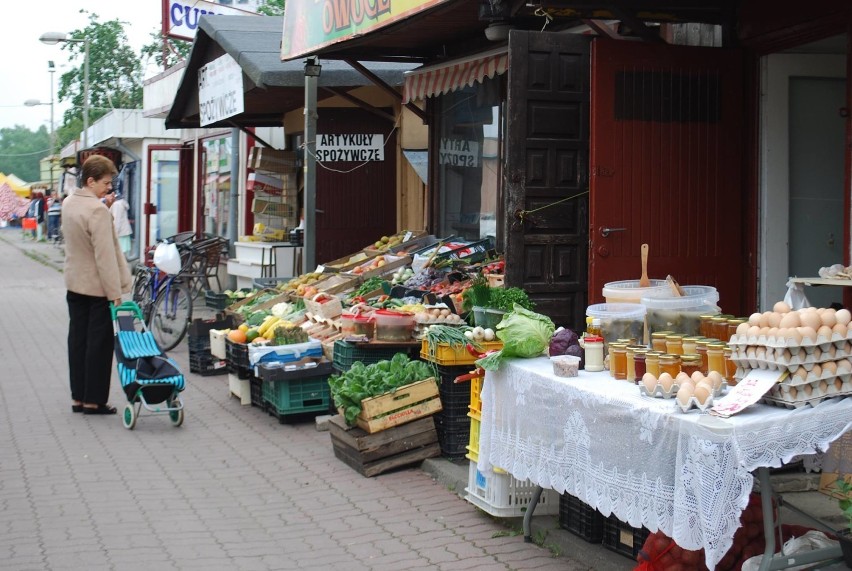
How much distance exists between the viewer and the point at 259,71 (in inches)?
491

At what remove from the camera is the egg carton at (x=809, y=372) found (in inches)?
161

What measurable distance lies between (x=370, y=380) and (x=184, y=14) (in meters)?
13.2

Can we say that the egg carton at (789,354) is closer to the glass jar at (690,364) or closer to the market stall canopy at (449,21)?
the glass jar at (690,364)

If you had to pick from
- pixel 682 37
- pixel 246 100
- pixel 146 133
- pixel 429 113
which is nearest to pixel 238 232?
pixel 246 100

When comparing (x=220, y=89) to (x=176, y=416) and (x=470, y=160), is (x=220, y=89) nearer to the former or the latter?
(x=470, y=160)

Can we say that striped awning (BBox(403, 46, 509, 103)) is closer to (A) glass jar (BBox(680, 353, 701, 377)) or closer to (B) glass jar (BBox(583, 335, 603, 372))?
(B) glass jar (BBox(583, 335, 603, 372))

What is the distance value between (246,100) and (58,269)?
56.9 ft

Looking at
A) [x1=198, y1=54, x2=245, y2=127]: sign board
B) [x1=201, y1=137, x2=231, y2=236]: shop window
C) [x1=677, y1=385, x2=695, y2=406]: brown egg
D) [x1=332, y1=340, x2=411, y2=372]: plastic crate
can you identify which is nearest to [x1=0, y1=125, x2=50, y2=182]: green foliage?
[x1=201, y1=137, x2=231, y2=236]: shop window

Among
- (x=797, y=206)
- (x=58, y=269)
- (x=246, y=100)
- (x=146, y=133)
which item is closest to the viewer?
(x=797, y=206)

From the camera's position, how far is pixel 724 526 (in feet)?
12.7

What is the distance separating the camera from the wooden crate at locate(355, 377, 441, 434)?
729cm

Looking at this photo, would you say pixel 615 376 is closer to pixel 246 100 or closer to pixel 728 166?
pixel 728 166

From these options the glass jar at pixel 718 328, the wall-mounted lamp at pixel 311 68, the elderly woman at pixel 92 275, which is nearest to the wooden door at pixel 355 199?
the wall-mounted lamp at pixel 311 68

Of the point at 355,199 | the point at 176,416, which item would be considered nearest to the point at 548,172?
the point at 176,416
